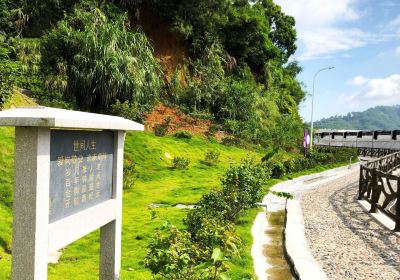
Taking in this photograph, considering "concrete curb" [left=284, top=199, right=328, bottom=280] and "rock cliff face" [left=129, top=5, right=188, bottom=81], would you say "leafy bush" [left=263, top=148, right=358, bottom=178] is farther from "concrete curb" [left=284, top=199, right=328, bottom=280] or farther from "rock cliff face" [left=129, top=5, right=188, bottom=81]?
"rock cliff face" [left=129, top=5, right=188, bottom=81]

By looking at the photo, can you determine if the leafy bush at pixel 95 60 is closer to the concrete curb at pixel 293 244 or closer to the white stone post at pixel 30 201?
the concrete curb at pixel 293 244

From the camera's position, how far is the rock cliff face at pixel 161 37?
100ft

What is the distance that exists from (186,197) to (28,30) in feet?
66.7

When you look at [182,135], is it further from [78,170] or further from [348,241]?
[78,170]

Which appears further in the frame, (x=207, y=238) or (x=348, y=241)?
(x=348, y=241)

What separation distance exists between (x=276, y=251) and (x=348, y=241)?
189cm

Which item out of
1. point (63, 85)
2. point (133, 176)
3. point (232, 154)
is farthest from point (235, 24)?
point (133, 176)

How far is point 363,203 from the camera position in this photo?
13.9m

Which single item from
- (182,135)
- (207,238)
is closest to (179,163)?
(182,135)

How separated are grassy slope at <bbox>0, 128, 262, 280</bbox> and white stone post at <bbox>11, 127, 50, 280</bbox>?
280cm

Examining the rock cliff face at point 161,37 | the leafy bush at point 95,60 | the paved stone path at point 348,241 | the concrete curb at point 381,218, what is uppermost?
the rock cliff face at point 161,37

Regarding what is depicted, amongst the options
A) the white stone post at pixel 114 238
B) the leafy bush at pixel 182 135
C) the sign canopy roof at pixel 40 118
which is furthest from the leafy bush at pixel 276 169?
the sign canopy roof at pixel 40 118

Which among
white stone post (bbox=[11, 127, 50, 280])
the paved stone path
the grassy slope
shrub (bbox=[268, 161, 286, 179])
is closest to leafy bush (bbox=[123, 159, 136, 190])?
the grassy slope

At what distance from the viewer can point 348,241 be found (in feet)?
30.3
